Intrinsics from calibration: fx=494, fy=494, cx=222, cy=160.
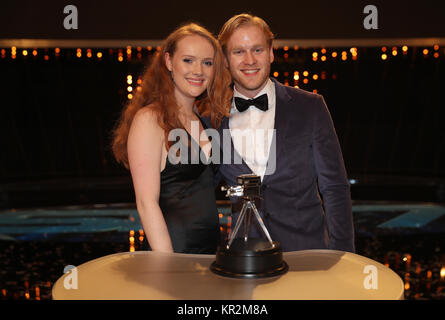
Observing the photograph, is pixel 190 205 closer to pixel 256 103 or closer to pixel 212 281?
pixel 256 103

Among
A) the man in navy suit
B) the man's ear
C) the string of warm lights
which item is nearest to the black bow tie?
the man in navy suit

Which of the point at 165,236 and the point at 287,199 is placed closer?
the point at 165,236

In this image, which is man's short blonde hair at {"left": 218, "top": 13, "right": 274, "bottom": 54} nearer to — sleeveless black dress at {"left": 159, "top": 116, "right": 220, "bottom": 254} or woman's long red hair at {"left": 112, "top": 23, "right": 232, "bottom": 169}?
woman's long red hair at {"left": 112, "top": 23, "right": 232, "bottom": 169}

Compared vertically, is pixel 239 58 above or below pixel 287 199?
above

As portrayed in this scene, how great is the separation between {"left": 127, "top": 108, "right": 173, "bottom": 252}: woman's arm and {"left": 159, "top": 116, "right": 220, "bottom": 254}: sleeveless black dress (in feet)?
0.44

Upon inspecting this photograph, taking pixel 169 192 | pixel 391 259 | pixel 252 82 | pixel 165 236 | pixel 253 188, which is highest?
pixel 252 82

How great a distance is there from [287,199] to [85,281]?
0.92 m

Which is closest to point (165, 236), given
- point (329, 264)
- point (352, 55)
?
point (329, 264)

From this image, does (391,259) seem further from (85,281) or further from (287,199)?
(85,281)

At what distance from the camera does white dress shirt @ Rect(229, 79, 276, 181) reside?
6.63ft

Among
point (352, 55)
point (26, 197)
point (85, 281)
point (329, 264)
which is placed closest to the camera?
point (85, 281)

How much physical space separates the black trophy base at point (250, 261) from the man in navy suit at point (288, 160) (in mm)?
A: 627

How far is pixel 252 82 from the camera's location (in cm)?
205
